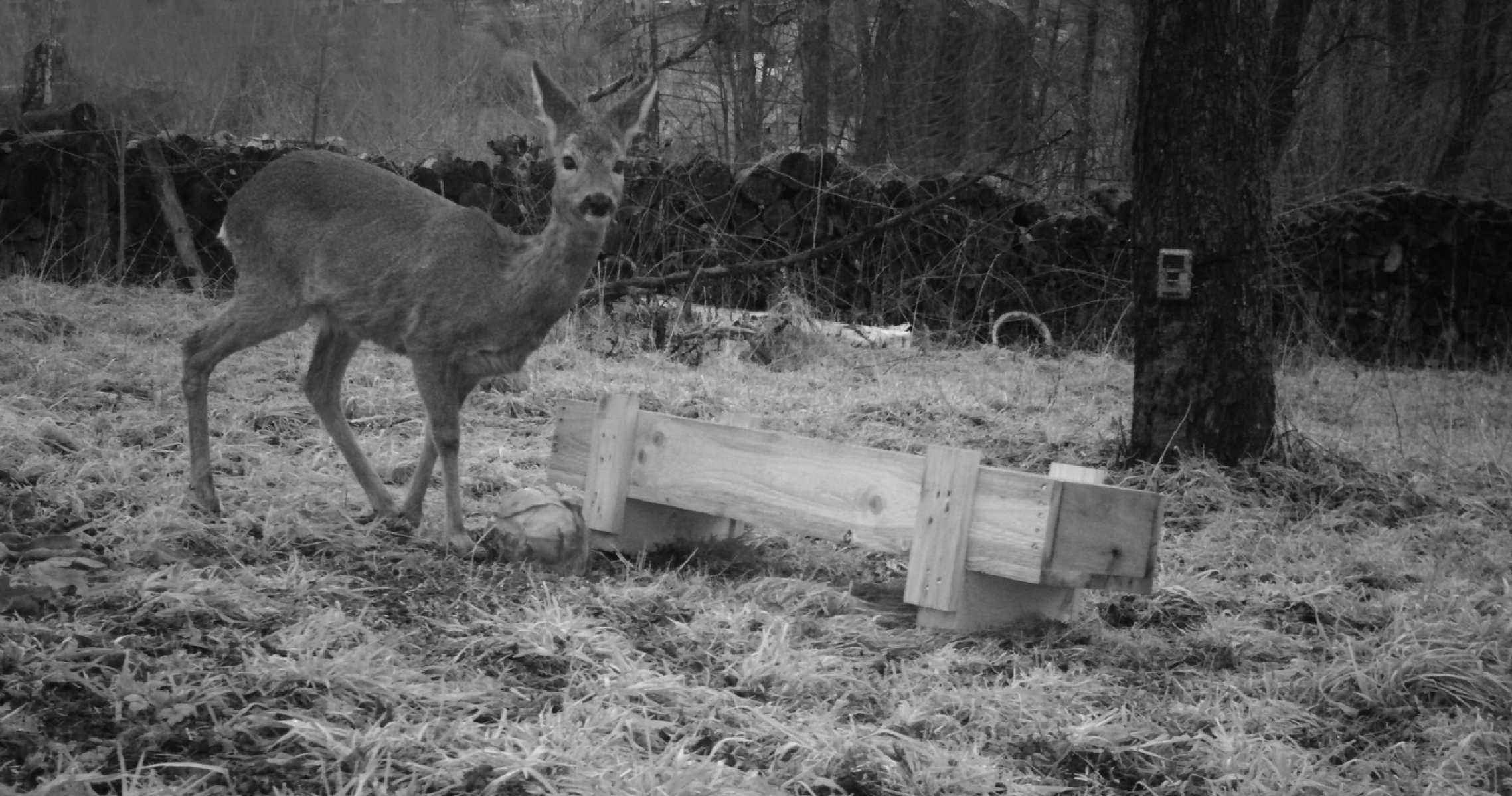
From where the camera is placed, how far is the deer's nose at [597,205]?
13.9 feet

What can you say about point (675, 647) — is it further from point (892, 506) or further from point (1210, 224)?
point (1210, 224)

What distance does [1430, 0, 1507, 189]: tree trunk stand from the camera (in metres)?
13.9

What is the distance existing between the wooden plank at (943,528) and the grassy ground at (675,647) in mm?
135

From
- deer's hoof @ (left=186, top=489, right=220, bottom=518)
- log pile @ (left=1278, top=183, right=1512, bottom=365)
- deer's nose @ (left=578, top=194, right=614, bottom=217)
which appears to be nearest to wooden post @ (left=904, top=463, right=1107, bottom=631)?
deer's nose @ (left=578, top=194, right=614, bottom=217)

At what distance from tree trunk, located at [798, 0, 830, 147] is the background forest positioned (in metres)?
0.02

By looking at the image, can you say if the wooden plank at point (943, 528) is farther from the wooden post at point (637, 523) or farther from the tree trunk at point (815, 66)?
the tree trunk at point (815, 66)

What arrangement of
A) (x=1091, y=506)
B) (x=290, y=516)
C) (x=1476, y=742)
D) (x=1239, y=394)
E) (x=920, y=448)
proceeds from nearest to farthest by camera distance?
(x=1476, y=742), (x=1091, y=506), (x=290, y=516), (x=1239, y=394), (x=920, y=448)

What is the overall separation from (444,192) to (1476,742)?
28.7ft

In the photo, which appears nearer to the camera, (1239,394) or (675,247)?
(1239,394)

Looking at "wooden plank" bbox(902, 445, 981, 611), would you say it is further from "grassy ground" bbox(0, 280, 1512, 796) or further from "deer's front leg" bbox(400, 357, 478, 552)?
"deer's front leg" bbox(400, 357, 478, 552)

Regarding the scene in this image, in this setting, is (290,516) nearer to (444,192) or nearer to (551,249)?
(551,249)

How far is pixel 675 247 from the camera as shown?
10.2m

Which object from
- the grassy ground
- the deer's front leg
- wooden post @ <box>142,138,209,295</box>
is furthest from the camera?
wooden post @ <box>142,138,209,295</box>

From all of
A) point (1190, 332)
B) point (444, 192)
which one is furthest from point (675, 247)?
point (1190, 332)
